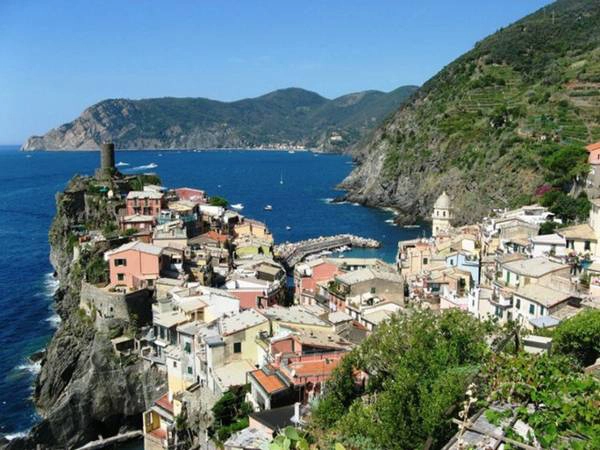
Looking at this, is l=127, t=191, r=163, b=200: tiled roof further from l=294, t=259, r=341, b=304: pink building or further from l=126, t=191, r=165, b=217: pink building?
l=294, t=259, r=341, b=304: pink building

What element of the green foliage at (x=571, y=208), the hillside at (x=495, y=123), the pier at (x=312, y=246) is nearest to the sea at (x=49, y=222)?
the pier at (x=312, y=246)

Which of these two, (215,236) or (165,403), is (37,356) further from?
(215,236)

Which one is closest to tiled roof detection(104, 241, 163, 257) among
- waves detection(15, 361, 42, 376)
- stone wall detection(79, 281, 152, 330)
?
stone wall detection(79, 281, 152, 330)

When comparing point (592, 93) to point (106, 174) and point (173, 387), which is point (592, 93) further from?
point (173, 387)

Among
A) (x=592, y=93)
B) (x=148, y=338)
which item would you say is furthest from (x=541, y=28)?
(x=148, y=338)

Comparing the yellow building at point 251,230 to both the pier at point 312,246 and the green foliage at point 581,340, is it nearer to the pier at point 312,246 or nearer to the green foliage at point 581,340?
the pier at point 312,246

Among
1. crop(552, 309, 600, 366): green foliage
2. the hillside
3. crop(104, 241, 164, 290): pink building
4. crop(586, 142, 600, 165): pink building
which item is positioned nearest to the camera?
crop(552, 309, 600, 366): green foliage
